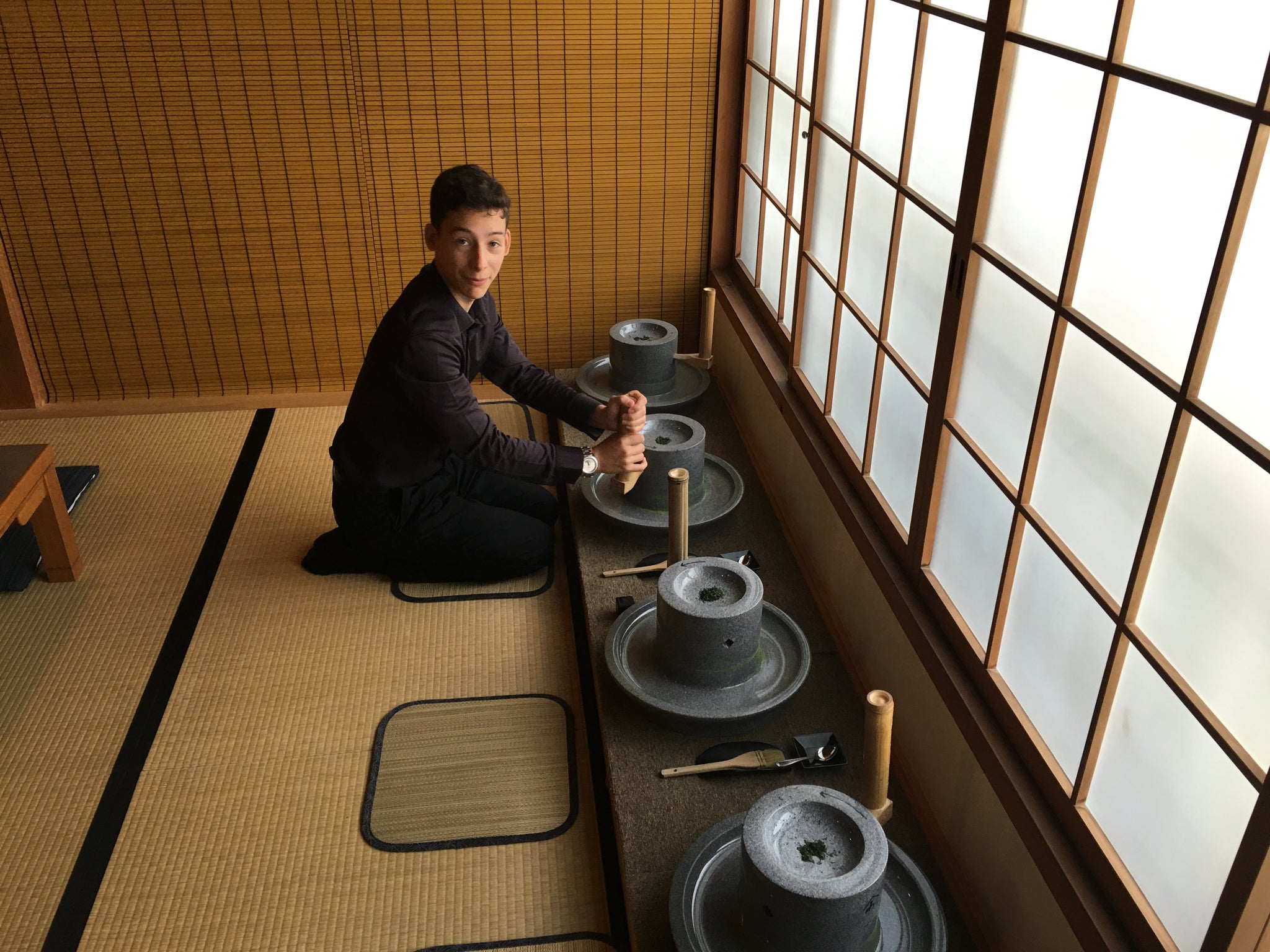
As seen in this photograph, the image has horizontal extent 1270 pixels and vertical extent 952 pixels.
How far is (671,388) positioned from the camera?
373 cm

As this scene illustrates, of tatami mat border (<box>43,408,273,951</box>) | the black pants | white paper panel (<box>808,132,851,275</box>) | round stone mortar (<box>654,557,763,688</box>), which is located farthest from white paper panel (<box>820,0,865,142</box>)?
tatami mat border (<box>43,408,273,951</box>)

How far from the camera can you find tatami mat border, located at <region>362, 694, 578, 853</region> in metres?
2.27

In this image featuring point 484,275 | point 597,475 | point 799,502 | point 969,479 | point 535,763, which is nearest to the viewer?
point 969,479

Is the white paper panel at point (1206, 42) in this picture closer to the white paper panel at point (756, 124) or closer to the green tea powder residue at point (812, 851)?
the green tea powder residue at point (812, 851)

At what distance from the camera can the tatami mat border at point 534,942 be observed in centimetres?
206

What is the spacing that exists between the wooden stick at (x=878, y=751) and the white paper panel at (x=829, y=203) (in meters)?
1.31

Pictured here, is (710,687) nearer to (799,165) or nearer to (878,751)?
(878,751)

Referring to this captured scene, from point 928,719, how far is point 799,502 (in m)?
0.95

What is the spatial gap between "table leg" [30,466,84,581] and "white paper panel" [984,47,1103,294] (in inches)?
98.0

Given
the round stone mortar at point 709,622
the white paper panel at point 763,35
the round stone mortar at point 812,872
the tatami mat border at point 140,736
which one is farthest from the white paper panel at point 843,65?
the tatami mat border at point 140,736

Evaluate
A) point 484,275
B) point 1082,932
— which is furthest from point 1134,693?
point 484,275

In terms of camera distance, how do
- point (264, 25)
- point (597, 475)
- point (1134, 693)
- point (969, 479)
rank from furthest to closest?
point (264, 25) → point (597, 475) → point (969, 479) → point (1134, 693)

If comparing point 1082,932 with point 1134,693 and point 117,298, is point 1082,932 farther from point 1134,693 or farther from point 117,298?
point 117,298

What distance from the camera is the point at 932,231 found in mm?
2203
